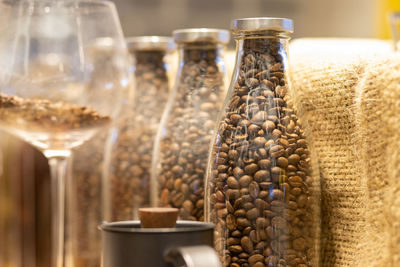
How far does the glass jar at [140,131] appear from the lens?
2.31 ft

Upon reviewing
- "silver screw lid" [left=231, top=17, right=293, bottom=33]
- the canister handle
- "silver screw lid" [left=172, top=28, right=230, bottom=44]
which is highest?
"silver screw lid" [left=172, top=28, right=230, bottom=44]

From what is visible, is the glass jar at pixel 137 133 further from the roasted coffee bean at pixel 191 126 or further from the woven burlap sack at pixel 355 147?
the woven burlap sack at pixel 355 147

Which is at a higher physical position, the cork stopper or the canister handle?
the cork stopper

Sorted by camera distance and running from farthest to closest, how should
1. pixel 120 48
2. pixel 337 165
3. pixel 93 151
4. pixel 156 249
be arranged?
1. pixel 93 151
2. pixel 120 48
3. pixel 337 165
4. pixel 156 249

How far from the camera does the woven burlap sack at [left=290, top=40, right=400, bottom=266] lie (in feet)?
1.44

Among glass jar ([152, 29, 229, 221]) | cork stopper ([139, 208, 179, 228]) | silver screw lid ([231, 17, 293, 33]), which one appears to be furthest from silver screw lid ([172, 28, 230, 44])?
cork stopper ([139, 208, 179, 228])

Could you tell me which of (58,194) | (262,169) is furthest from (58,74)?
(262,169)

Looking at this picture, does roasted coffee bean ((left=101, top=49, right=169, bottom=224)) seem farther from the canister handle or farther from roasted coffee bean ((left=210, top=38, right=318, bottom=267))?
the canister handle

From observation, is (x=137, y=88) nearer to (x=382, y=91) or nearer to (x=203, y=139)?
(x=203, y=139)

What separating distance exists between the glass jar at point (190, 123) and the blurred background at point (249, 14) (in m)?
Result: 2.28

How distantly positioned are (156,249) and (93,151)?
18.2 inches

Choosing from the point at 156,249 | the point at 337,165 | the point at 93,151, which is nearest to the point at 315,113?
the point at 337,165

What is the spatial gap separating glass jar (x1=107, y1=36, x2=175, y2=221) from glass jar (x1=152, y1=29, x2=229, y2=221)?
0.08m

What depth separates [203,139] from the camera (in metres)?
0.59
